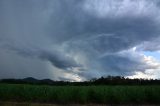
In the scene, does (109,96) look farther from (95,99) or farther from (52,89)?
(52,89)

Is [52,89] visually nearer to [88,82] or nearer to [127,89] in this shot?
[127,89]

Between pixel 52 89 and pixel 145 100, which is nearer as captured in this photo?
pixel 145 100

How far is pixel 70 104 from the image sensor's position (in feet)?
109

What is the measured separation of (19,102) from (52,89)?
12.4ft

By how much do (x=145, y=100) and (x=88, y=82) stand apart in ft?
76.7

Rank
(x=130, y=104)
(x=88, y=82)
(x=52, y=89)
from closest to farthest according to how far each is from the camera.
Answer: (x=130, y=104), (x=52, y=89), (x=88, y=82)

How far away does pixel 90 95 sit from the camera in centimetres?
3462

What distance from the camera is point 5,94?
37.3 meters

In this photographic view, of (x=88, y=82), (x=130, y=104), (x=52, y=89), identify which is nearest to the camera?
(x=130, y=104)

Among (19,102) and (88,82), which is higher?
(88,82)

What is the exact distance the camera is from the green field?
110 ft

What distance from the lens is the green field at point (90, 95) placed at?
33.4 metres

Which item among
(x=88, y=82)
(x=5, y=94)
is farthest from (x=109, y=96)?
(x=88, y=82)

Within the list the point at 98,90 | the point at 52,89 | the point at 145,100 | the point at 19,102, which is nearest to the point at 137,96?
the point at 145,100
